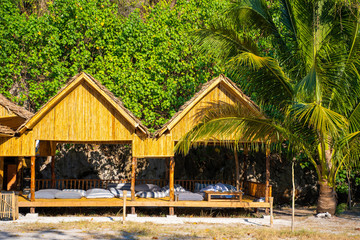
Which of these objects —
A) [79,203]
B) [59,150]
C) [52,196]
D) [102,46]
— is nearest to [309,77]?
[79,203]

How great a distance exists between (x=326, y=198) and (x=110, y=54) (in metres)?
10.8

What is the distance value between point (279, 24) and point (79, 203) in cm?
1153

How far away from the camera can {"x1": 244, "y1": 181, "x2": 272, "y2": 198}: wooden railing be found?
15.7 metres

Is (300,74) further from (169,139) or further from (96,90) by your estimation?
(96,90)

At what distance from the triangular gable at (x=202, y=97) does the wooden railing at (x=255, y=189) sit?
10.1 feet

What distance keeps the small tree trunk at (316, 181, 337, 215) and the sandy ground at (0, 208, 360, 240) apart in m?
0.37

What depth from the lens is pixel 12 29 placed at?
18531 mm

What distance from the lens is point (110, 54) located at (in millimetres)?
19172

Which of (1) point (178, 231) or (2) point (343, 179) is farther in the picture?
(2) point (343, 179)

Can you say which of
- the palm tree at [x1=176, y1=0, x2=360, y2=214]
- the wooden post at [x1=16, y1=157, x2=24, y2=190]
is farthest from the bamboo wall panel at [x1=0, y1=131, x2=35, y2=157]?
the palm tree at [x1=176, y1=0, x2=360, y2=214]

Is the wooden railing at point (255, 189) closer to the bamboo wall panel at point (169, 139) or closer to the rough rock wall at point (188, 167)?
the rough rock wall at point (188, 167)

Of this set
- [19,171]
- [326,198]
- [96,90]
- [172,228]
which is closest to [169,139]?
[96,90]

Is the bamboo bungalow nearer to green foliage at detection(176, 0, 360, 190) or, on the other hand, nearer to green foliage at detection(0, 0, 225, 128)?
green foliage at detection(176, 0, 360, 190)

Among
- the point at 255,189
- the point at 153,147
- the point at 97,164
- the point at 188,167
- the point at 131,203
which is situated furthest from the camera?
the point at 188,167
